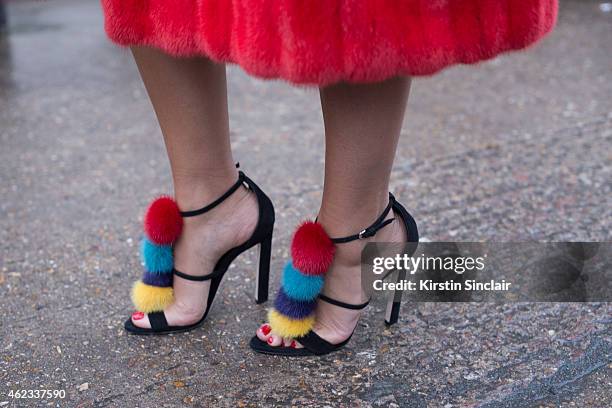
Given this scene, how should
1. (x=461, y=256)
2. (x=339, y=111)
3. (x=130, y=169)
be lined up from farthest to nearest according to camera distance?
(x=130, y=169), (x=461, y=256), (x=339, y=111)

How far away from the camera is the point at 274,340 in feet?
5.61

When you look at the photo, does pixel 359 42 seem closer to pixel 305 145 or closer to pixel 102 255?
pixel 102 255

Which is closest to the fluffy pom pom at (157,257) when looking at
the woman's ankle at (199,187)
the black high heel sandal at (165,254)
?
the black high heel sandal at (165,254)

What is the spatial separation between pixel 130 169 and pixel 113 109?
2.13 ft

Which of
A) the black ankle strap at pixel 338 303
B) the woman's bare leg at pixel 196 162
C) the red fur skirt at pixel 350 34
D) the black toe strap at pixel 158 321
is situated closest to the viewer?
the red fur skirt at pixel 350 34

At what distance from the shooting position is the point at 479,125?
3064 millimetres

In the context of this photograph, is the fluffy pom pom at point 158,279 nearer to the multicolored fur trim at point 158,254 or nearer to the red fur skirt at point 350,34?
the multicolored fur trim at point 158,254

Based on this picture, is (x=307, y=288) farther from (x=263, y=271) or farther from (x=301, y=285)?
(x=263, y=271)

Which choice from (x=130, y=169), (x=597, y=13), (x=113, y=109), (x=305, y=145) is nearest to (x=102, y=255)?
(x=130, y=169)

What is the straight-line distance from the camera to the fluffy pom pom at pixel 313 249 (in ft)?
5.19

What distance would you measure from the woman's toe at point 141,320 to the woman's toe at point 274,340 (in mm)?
298

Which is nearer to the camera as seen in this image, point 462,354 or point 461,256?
point 462,354

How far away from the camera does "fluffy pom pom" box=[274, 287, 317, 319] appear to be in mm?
1647

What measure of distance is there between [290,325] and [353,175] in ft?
1.27
